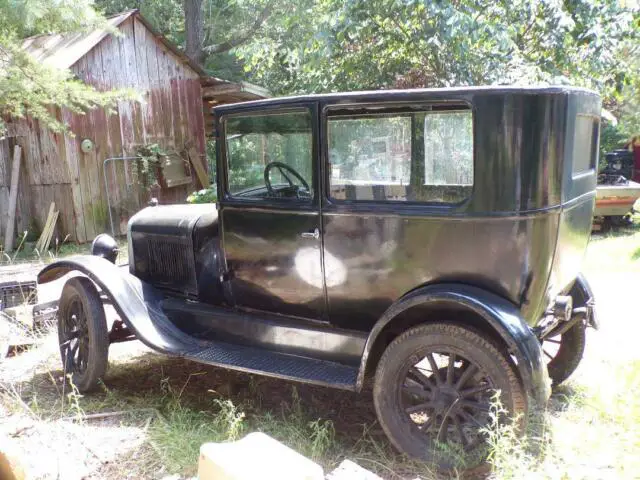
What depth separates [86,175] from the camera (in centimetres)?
1109

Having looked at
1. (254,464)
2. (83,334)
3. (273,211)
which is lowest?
(83,334)

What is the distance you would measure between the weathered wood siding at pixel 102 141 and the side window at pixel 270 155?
729cm

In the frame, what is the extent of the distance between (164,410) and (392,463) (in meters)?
1.70

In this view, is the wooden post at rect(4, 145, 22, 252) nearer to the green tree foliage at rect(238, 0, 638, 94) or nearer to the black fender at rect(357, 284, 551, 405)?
the green tree foliage at rect(238, 0, 638, 94)

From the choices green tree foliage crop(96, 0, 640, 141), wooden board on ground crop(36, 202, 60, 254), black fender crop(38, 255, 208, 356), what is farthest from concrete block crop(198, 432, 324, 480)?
wooden board on ground crop(36, 202, 60, 254)

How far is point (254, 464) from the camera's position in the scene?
196 centimetres

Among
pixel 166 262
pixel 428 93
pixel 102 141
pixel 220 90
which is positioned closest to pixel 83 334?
pixel 166 262

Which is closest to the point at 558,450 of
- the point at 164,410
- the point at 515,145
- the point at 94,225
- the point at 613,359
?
the point at 515,145

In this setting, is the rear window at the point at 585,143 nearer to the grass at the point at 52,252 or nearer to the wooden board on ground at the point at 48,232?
the grass at the point at 52,252

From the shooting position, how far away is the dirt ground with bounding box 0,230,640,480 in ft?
10.4

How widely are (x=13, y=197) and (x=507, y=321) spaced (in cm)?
1080

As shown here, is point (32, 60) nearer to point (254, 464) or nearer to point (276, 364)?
point (276, 364)

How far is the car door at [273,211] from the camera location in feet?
11.7

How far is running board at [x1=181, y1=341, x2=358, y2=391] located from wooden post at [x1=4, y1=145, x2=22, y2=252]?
8.96 m
